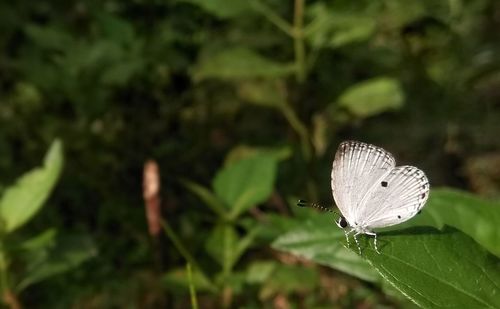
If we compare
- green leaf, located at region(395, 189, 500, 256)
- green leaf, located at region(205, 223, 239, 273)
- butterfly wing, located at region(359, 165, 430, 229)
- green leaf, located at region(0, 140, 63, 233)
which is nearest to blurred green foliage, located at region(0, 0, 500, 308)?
green leaf, located at region(205, 223, 239, 273)

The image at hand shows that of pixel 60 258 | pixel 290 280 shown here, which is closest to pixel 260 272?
pixel 290 280

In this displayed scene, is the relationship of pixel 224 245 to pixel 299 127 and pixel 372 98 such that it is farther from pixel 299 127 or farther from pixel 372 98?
pixel 372 98

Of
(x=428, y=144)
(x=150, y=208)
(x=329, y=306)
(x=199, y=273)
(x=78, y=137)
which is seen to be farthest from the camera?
(x=428, y=144)

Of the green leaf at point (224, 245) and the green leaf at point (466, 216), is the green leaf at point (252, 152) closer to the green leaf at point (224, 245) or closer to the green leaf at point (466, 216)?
the green leaf at point (224, 245)

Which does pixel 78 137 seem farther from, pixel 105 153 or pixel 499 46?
pixel 499 46

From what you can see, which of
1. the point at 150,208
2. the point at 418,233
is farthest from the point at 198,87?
the point at 418,233

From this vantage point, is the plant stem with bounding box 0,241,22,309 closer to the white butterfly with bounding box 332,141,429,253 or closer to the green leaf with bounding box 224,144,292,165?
the green leaf with bounding box 224,144,292,165

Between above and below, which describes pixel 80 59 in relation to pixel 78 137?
above

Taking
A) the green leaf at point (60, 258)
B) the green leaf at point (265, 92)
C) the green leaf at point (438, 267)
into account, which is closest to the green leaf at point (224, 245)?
the green leaf at point (60, 258)
